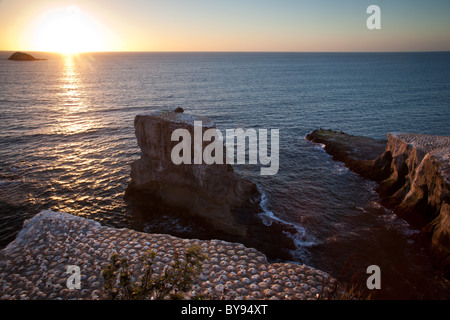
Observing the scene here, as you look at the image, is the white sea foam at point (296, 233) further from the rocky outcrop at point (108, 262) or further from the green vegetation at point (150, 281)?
the green vegetation at point (150, 281)

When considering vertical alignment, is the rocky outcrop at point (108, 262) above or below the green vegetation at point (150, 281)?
below

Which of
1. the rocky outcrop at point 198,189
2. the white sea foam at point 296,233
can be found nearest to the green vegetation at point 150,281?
the rocky outcrop at point 198,189

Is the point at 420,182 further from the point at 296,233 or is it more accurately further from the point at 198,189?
the point at 198,189

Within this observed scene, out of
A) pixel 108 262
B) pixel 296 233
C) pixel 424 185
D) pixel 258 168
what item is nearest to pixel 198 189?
pixel 296 233

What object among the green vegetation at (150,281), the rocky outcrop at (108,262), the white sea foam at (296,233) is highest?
the green vegetation at (150,281)

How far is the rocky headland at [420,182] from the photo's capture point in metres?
20.9

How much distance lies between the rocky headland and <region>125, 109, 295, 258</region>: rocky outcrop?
11.1 m

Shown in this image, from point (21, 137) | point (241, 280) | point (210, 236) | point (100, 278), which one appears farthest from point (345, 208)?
point (21, 137)

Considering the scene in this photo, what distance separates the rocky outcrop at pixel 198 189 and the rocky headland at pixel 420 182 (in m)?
11.1

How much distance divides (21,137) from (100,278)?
3979 cm

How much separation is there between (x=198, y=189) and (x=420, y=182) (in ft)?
66.0

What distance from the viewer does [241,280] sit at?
566 inches
